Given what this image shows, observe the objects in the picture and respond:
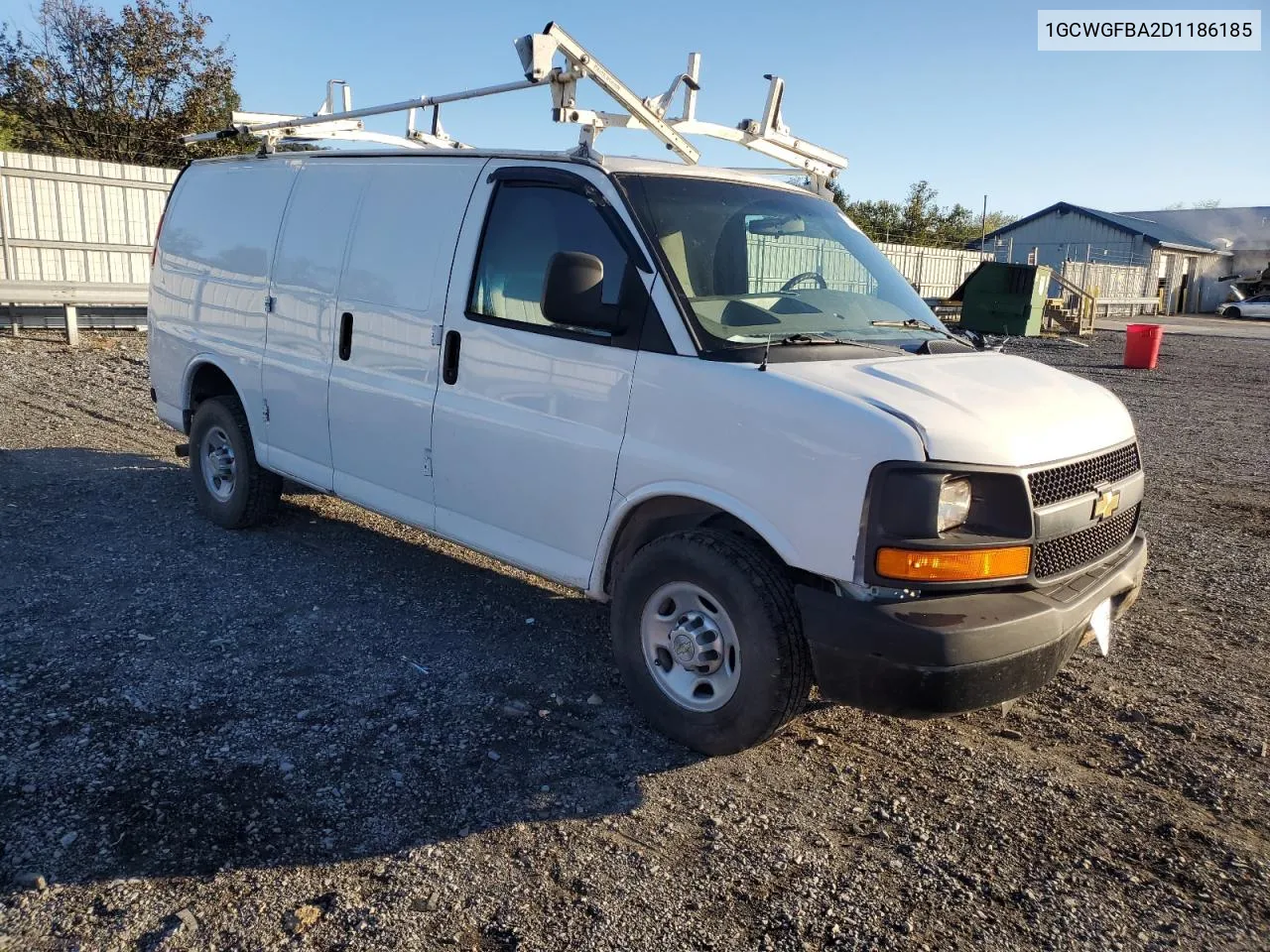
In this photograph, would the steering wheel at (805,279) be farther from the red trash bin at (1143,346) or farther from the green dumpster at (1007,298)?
the green dumpster at (1007,298)

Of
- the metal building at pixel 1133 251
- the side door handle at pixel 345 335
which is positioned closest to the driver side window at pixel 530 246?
the side door handle at pixel 345 335

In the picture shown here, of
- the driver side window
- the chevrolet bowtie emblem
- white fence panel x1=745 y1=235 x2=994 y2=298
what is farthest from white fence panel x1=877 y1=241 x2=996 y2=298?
the chevrolet bowtie emblem

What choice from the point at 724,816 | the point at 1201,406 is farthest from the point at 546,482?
the point at 1201,406

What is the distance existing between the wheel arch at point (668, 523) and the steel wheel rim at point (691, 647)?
28 cm

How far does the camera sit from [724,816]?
11.3 ft

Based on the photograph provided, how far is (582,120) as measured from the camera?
446cm

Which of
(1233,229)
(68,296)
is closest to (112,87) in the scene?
(68,296)

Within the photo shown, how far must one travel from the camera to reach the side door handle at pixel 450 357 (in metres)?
4.58

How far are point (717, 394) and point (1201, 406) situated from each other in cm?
1405

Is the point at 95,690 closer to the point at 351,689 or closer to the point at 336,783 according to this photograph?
the point at 351,689

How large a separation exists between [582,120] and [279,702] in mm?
2887

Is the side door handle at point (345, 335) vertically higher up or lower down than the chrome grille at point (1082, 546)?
higher up

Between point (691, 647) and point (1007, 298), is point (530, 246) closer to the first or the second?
point (691, 647)

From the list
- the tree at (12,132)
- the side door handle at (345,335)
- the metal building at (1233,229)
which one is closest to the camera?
the side door handle at (345,335)
